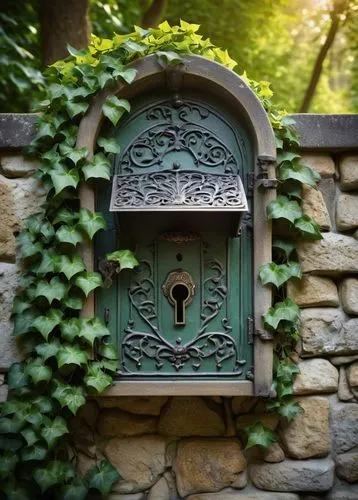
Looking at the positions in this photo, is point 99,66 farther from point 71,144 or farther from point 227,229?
point 227,229

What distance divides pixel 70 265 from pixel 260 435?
952 millimetres

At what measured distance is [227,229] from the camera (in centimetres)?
234

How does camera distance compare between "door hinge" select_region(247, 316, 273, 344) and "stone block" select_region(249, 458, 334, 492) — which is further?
"stone block" select_region(249, 458, 334, 492)

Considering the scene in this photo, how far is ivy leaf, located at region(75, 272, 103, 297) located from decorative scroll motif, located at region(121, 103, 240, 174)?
40 cm

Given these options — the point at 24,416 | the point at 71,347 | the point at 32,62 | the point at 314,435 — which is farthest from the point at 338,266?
the point at 32,62

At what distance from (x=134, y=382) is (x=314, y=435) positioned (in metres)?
0.73

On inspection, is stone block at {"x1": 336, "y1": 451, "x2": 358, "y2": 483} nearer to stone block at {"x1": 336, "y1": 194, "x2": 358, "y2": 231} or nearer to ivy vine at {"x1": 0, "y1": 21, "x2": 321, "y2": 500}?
ivy vine at {"x1": 0, "y1": 21, "x2": 321, "y2": 500}

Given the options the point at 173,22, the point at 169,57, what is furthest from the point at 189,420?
the point at 173,22

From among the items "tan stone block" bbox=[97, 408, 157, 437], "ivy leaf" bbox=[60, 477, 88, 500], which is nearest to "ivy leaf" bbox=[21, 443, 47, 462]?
"ivy leaf" bbox=[60, 477, 88, 500]

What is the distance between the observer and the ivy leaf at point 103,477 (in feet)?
7.77

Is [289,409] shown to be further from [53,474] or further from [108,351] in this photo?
[53,474]

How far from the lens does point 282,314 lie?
2320mm

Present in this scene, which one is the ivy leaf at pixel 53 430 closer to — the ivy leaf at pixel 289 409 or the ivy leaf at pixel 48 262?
the ivy leaf at pixel 48 262

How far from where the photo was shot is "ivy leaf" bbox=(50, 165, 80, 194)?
2260 mm
